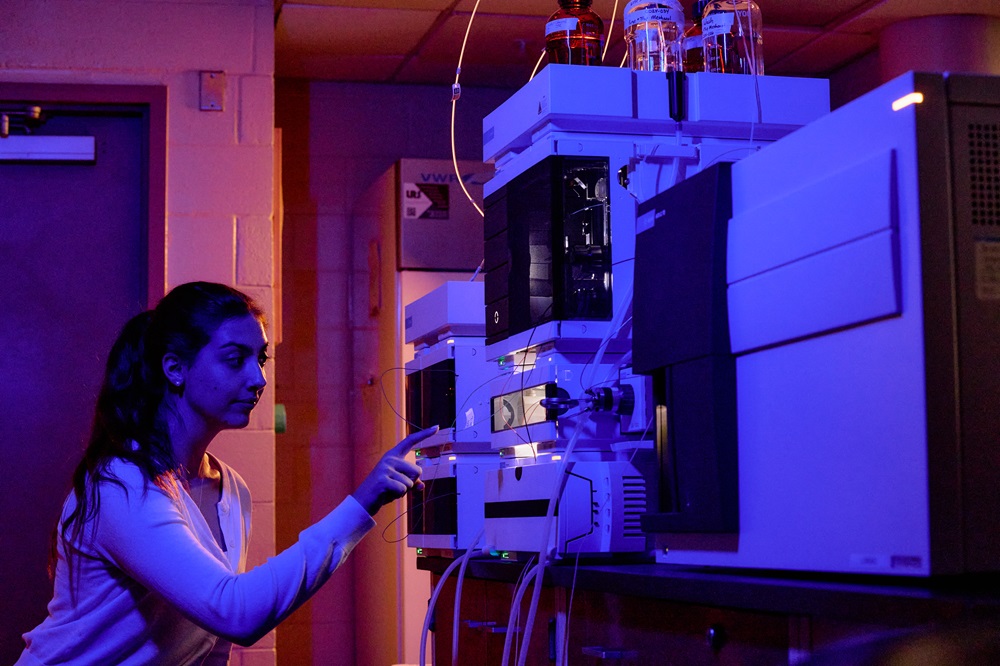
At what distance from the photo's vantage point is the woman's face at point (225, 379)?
5.82ft

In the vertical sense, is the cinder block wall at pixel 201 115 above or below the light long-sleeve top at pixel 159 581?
above

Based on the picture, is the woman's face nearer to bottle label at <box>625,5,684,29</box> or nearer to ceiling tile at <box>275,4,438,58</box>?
bottle label at <box>625,5,684,29</box>

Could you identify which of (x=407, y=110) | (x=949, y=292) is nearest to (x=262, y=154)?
(x=407, y=110)

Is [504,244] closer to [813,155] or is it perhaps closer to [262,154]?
[813,155]

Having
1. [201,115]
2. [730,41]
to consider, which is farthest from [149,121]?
[730,41]

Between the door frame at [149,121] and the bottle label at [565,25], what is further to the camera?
the door frame at [149,121]

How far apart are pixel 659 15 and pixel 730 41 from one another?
0.44 feet

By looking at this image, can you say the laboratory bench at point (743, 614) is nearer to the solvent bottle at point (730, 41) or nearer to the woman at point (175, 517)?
the woman at point (175, 517)

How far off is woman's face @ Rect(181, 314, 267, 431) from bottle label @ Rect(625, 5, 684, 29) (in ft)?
2.82

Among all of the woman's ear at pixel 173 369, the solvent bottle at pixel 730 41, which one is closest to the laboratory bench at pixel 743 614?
the woman's ear at pixel 173 369

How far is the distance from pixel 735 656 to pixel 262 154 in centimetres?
245

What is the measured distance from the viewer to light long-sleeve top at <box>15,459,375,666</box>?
1.53m

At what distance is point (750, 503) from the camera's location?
1.20m

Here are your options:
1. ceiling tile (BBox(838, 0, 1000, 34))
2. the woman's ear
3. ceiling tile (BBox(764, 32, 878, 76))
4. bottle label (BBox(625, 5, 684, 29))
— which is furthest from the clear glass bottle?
ceiling tile (BBox(764, 32, 878, 76))
